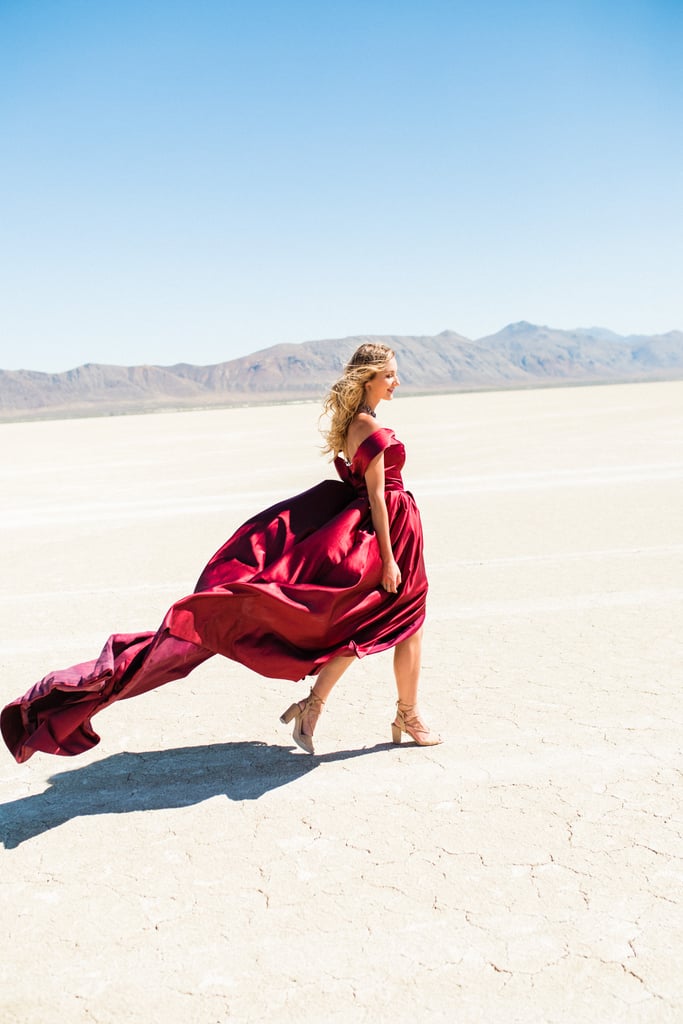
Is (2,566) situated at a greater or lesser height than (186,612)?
lesser

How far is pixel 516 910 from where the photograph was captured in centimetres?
288

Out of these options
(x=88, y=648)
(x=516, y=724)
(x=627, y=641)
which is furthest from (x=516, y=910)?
(x=88, y=648)

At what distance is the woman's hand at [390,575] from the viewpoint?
390 cm

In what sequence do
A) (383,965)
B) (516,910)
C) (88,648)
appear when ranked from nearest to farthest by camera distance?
1. (383,965)
2. (516,910)
3. (88,648)

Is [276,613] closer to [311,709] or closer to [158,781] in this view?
[311,709]

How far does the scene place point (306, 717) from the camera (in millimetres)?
4156

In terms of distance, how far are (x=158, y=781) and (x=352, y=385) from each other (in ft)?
5.79

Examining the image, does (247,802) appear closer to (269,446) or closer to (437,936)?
(437,936)

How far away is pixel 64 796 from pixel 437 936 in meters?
1.77

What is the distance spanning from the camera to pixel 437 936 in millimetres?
2773

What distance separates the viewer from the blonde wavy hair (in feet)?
13.1

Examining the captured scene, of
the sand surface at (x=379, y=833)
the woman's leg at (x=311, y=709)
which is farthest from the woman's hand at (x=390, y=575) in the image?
the sand surface at (x=379, y=833)

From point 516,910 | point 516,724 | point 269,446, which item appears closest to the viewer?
point 516,910

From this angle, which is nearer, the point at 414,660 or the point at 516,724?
the point at 414,660
